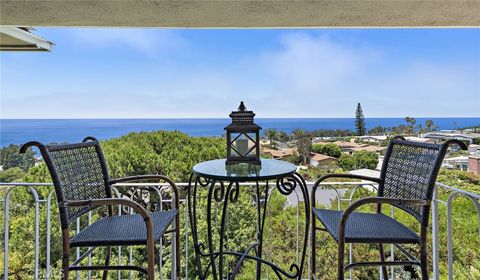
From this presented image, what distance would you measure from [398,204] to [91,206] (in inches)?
58.8

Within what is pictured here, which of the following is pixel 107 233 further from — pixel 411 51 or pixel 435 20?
pixel 411 51

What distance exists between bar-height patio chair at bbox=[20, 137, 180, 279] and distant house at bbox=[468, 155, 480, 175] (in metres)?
4.71

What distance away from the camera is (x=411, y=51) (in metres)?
10.2

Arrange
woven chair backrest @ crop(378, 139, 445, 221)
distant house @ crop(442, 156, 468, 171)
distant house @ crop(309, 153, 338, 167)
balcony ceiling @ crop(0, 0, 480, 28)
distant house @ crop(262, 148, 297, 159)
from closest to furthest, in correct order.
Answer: woven chair backrest @ crop(378, 139, 445, 221), balcony ceiling @ crop(0, 0, 480, 28), distant house @ crop(262, 148, 297, 159), distant house @ crop(442, 156, 468, 171), distant house @ crop(309, 153, 338, 167)

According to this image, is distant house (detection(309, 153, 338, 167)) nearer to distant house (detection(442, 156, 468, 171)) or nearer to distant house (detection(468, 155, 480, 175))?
distant house (detection(442, 156, 468, 171))

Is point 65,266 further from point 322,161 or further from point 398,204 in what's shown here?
point 322,161

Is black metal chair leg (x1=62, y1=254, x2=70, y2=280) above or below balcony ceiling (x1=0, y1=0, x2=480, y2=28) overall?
below

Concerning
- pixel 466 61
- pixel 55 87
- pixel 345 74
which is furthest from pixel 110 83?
pixel 466 61

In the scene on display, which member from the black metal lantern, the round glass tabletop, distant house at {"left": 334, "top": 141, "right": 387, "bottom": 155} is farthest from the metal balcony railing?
distant house at {"left": 334, "top": 141, "right": 387, "bottom": 155}

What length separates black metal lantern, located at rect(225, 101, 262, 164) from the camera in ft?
6.12

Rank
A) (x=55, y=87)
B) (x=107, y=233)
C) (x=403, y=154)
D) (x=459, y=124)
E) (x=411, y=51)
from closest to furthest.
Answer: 1. (x=107, y=233)
2. (x=403, y=154)
3. (x=459, y=124)
4. (x=411, y=51)
5. (x=55, y=87)

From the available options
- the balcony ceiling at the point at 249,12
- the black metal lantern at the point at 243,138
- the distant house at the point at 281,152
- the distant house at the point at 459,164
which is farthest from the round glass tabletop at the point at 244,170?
the distant house at the point at 459,164

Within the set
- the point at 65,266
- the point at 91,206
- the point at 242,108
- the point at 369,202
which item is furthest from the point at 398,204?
the point at 65,266

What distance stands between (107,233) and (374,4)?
2.69 metres
